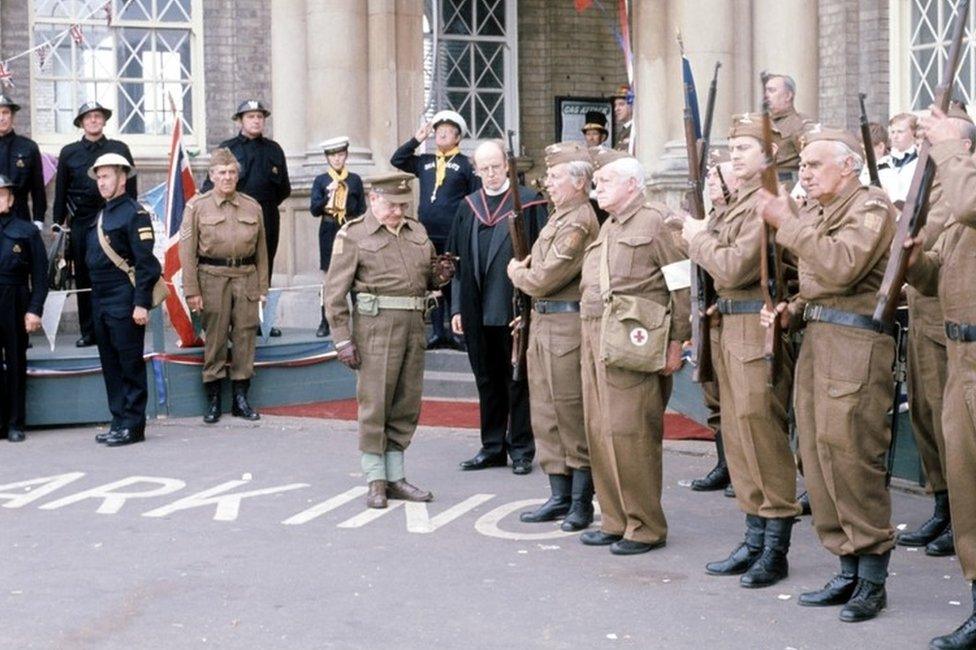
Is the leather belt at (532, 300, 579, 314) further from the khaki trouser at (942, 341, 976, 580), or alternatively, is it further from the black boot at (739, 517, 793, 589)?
the khaki trouser at (942, 341, 976, 580)

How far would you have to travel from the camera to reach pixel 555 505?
28.2 feet

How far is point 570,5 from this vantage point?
67.0ft

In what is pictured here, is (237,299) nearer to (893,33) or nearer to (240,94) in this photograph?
(240,94)

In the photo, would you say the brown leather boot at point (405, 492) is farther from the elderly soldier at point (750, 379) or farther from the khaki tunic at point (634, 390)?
the elderly soldier at point (750, 379)

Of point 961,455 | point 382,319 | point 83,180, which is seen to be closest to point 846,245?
point 961,455

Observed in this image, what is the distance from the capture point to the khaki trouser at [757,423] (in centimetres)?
716

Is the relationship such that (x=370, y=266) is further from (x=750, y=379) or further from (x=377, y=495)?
(x=750, y=379)

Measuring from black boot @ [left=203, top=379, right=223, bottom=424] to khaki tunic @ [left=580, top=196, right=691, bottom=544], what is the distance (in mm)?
5008

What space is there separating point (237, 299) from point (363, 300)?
138 inches

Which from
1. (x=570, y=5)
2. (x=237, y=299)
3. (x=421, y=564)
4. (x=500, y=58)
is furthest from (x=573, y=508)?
(x=570, y=5)

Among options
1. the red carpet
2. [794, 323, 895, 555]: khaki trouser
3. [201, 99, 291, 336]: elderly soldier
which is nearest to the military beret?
[794, 323, 895, 555]: khaki trouser

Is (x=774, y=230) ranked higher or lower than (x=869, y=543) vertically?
higher

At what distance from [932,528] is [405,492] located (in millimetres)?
2790

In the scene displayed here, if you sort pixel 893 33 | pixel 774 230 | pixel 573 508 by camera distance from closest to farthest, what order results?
pixel 774 230
pixel 573 508
pixel 893 33
